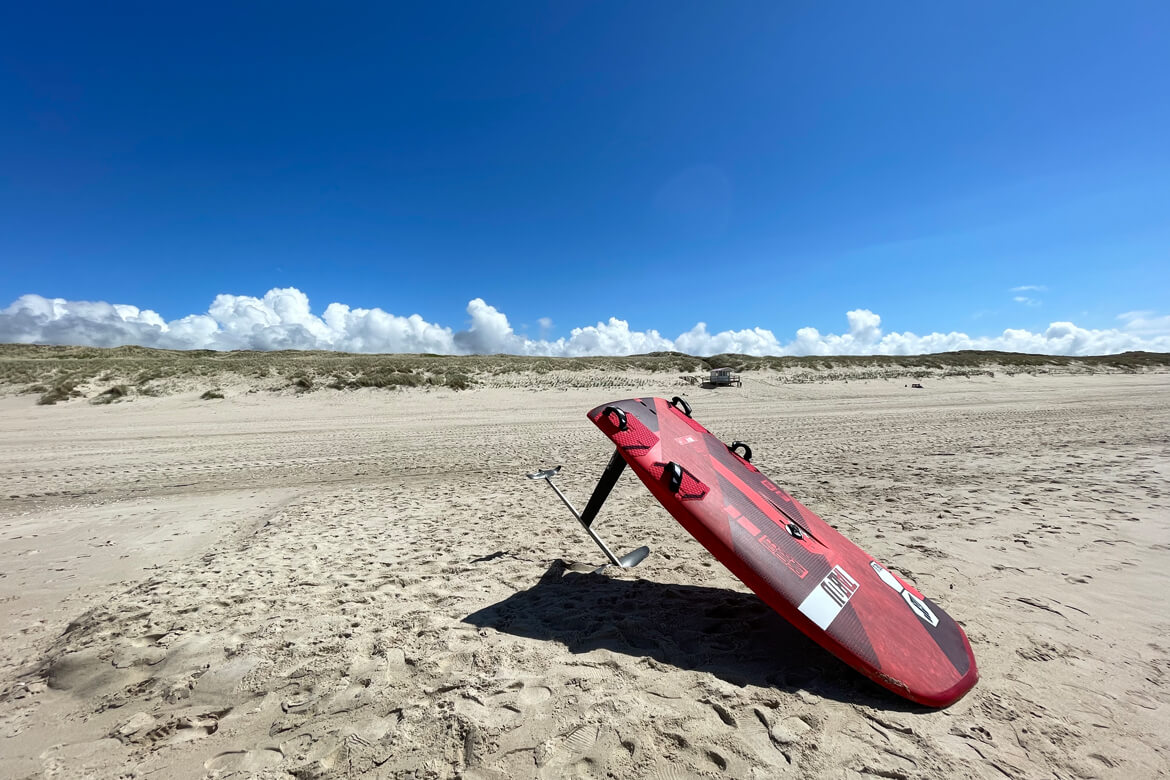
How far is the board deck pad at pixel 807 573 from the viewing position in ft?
8.08

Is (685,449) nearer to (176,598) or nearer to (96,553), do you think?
(176,598)

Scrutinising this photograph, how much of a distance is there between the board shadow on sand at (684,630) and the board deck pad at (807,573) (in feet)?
0.80

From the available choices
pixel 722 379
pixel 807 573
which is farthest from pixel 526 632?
pixel 722 379

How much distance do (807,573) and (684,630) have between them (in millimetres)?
969

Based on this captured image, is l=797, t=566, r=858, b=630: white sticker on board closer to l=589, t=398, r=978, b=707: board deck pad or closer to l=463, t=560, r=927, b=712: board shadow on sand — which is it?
l=589, t=398, r=978, b=707: board deck pad

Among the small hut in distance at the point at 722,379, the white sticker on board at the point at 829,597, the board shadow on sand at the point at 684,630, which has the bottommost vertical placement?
the board shadow on sand at the point at 684,630

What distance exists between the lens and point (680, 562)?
4.45 m

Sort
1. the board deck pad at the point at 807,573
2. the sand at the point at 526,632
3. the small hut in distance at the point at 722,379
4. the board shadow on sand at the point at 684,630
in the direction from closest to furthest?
the sand at the point at 526,632 < the board deck pad at the point at 807,573 < the board shadow on sand at the point at 684,630 < the small hut in distance at the point at 722,379

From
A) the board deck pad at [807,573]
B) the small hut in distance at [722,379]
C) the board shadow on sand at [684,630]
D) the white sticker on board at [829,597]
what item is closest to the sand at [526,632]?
the board shadow on sand at [684,630]

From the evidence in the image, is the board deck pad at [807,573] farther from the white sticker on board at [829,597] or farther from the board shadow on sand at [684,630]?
the board shadow on sand at [684,630]

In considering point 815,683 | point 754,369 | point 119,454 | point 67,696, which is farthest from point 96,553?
point 754,369

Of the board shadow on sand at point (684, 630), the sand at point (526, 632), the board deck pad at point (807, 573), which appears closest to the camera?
the sand at point (526, 632)

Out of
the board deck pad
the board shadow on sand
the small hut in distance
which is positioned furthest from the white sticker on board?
the small hut in distance

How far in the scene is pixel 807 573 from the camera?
2828 mm
